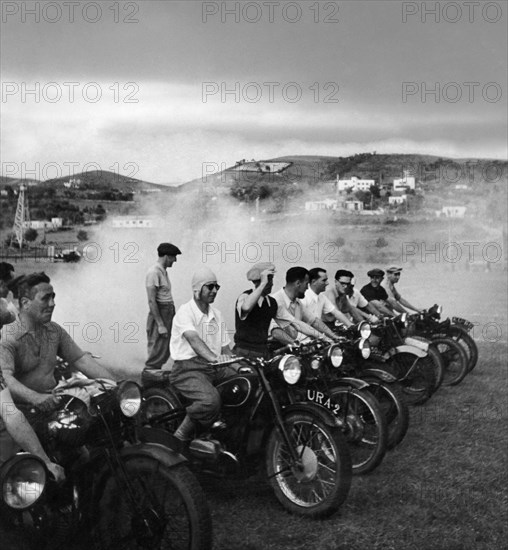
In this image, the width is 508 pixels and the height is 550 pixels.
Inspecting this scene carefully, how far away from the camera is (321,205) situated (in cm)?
1802

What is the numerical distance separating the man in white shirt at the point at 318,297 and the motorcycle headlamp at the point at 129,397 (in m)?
4.03

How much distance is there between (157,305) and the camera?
912cm

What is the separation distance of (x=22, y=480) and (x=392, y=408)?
3.83 m

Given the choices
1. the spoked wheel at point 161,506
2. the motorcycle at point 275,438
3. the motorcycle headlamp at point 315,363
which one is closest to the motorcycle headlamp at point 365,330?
the motorcycle headlamp at point 315,363

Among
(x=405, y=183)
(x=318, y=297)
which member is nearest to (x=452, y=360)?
(x=318, y=297)

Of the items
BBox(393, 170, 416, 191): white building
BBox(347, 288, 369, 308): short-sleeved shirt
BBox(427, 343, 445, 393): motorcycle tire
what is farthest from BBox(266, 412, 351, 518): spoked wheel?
BBox(393, 170, 416, 191): white building

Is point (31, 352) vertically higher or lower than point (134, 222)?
lower

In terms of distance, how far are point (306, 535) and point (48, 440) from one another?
1.78 meters

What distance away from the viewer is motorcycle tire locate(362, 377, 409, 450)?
22.6 feet

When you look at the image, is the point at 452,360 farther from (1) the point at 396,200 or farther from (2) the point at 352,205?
(1) the point at 396,200

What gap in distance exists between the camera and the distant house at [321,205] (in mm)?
17609

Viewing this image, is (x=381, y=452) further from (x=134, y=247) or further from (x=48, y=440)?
(x=134, y=247)

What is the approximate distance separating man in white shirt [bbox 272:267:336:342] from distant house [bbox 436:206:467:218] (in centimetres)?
1901

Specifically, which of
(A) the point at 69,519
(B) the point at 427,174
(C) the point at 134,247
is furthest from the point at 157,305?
(B) the point at 427,174
